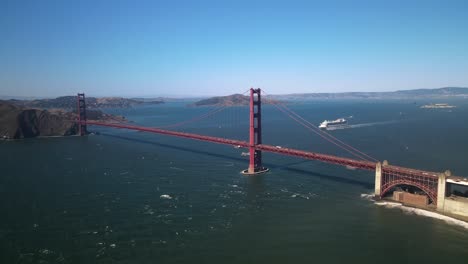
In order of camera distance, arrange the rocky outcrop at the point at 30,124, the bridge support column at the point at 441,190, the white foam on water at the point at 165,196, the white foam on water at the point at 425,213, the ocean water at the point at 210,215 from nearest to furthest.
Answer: the ocean water at the point at 210,215 < the white foam on water at the point at 425,213 < the bridge support column at the point at 441,190 < the white foam on water at the point at 165,196 < the rocky outcrop at the point at 30,124

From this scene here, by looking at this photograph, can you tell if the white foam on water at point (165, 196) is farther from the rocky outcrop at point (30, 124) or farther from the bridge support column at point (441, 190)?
the rocky outcrop at point (30, 124)

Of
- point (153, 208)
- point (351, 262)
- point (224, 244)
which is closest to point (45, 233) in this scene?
point (153, 208)

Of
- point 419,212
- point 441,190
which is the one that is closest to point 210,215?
point 419,212

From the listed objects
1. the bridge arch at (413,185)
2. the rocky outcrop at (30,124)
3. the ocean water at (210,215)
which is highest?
the rocky outcrop at (30,124)

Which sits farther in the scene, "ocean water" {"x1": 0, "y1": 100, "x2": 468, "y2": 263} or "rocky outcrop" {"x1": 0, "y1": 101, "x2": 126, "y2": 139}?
"rocky outcrop" {"x1": 0, "y1": 101, "x2": 126, "y2": 139}

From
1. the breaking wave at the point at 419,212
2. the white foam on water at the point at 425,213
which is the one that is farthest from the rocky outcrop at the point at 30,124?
the white foam on water at the point at 425,213

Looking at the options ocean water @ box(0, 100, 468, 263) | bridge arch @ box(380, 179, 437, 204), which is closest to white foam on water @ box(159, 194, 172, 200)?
ocean water @ box(0, 100, 468, 263)

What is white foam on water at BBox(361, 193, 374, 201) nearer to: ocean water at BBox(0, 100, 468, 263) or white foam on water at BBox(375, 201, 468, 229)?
ocean water at BBox(0, 100, 468, 263)

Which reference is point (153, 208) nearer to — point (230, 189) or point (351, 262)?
point (230, 189)
